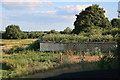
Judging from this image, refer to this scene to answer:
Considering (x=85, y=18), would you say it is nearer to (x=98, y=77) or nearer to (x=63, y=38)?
(x=63, y=38)

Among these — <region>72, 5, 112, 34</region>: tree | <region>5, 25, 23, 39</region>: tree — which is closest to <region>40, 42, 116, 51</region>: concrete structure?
<region>72, 5, 112, 34</region>: tree

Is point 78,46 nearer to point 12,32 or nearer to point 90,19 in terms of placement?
point 90,19

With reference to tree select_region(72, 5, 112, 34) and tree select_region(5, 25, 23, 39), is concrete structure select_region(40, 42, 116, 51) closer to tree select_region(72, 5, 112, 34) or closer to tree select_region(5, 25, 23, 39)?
tree select_region(72, 5, 112, 34)

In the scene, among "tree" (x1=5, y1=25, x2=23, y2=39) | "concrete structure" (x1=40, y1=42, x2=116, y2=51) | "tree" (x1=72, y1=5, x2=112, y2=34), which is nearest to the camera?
"concrete structure" (x1=40, y1=42, x2=116, y2=51)

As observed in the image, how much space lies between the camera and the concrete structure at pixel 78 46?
11156 mm

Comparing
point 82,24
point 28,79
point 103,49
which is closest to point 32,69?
point 28,79

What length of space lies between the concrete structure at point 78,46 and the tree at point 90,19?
24.9ft

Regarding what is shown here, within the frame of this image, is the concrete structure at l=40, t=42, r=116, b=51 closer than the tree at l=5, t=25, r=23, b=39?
Yes

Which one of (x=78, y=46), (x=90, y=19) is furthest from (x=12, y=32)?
(x=78, y=46)

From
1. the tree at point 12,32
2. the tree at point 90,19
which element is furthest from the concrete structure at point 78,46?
the tree at point 12,32

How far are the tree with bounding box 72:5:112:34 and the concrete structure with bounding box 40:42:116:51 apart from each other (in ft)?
24.9

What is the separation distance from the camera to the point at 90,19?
→ 64.2ft

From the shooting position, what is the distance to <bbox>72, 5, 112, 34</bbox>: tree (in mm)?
19188

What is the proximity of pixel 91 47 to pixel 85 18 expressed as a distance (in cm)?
869
